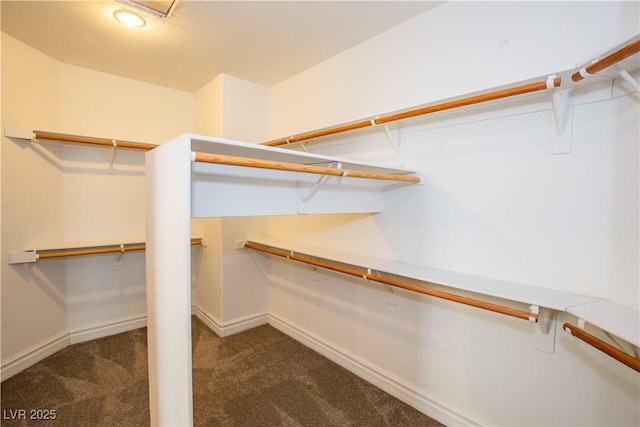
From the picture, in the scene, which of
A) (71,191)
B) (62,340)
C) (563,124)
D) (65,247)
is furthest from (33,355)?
(563,124)

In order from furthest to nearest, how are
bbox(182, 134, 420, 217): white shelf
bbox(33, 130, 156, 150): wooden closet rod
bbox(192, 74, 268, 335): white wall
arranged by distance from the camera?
bbox(192, 74, 268, 335): white wall < bbox(33, 130, 156, 150): wooden closet rod < bbox(182, 134, 420, 217): white shelf

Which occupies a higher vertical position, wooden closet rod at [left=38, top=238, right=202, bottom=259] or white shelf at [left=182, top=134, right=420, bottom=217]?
white shelf at [left=182, top=134, right=420, bottom=217]

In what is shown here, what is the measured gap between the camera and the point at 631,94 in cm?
124

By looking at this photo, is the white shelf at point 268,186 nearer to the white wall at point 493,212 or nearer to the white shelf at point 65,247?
the white wall at point 493,212

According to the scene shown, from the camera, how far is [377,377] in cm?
219

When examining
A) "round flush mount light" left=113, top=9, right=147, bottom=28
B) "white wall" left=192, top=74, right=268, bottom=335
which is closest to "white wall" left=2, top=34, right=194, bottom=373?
"white wall" left=192, top=74, right=268, bottom=335

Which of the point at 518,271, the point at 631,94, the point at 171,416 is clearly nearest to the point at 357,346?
the point at 518,271

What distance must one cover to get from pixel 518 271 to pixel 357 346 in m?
1.29

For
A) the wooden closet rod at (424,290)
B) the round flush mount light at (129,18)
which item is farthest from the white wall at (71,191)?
the wooden closet rod at (424,290)

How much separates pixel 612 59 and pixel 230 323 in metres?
3.10

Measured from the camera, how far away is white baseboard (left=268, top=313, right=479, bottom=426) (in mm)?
1828

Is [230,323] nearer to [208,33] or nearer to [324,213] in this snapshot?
[324,213]

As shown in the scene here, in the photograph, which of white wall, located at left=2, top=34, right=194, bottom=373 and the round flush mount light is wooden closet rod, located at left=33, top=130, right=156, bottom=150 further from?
the round flush mount light

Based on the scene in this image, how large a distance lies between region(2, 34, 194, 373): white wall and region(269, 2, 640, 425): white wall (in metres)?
2.05
